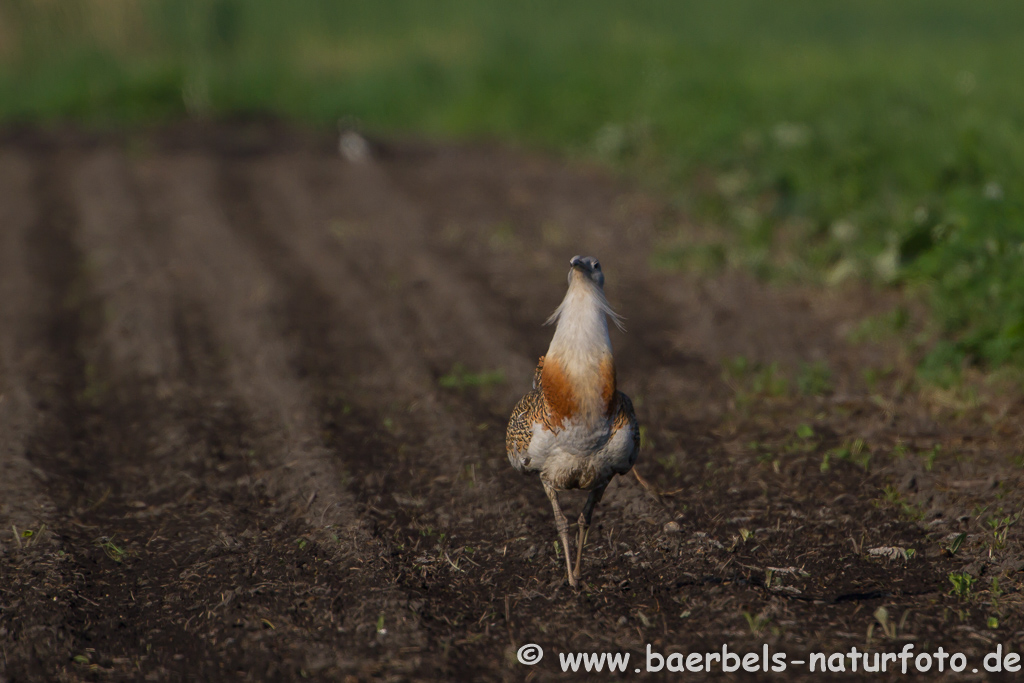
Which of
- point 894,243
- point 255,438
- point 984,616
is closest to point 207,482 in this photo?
point 255,438

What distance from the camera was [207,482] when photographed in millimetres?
5797

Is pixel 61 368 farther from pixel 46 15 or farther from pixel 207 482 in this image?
pixel 46 15

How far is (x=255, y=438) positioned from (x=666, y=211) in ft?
19.6

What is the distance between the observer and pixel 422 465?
5.99 metres

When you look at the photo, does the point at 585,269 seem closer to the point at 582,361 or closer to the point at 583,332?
the point at 583,332

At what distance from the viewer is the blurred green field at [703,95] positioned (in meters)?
8.11

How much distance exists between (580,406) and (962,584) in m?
2.07

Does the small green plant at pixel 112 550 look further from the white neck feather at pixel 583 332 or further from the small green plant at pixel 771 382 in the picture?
the small green plant at pixel 771 382

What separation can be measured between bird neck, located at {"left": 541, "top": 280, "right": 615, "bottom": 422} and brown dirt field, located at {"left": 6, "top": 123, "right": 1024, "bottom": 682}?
1.01 metres

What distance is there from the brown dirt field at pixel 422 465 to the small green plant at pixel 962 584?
4 cm

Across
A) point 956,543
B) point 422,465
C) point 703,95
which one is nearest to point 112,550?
point 422,465

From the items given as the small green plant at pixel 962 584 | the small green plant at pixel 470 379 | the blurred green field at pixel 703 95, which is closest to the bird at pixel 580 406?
the small green plant at pixel 962 584

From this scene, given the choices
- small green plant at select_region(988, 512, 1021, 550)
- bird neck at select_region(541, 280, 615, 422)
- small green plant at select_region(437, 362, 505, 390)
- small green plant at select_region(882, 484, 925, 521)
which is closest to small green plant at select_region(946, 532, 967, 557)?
small green plant at select_region(988, 512, 1021, 550)

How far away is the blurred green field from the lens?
26.6 ft
